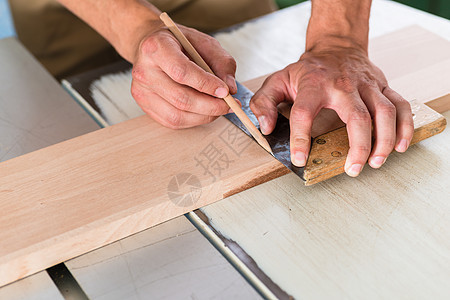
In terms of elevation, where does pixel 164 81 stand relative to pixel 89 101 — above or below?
above

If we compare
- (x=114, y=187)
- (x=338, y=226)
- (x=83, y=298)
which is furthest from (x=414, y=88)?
(x=83, y=298)

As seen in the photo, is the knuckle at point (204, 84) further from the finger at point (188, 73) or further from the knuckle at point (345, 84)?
the knuckle at point (345, 84)

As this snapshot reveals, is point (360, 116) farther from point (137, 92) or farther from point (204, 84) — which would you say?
point (137, 92)

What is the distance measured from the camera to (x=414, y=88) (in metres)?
1.10

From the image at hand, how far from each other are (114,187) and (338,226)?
0.40 metres

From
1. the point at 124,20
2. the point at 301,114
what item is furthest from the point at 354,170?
the point at 124,20

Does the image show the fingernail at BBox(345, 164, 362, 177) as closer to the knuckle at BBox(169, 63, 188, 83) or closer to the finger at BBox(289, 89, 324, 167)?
the finger at BBox(289, 89, 324, 167)

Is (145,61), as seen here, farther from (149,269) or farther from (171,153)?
(149,269)

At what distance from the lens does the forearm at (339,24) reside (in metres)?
1.14

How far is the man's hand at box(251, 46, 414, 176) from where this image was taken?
86cm

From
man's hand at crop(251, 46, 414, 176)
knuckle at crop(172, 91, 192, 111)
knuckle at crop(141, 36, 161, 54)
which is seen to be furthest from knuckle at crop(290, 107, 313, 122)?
knuckle at crop(141, 36, 161, 54)

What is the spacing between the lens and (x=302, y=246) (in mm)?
746

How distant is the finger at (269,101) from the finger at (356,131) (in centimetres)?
14

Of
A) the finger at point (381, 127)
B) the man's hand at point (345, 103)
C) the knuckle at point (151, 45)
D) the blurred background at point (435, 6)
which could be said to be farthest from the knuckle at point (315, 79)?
the blurred background at point (435, 6)
